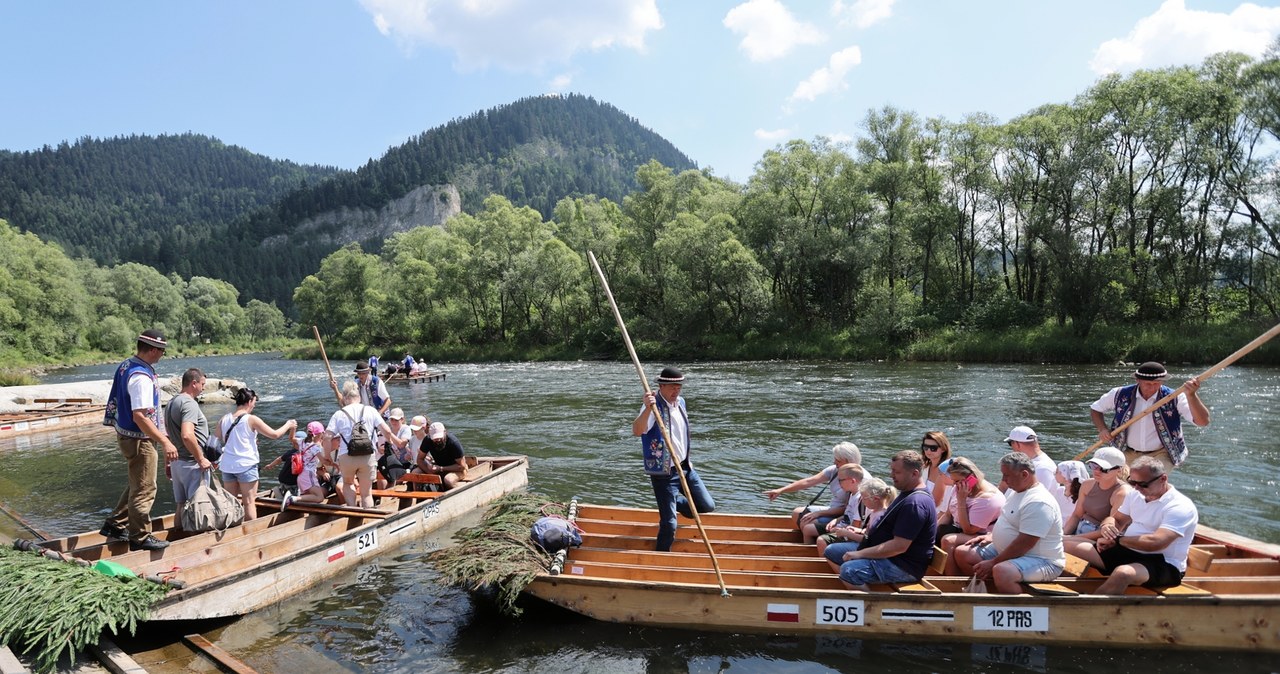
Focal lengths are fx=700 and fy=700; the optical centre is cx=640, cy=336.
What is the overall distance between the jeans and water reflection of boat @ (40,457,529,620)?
4232mm

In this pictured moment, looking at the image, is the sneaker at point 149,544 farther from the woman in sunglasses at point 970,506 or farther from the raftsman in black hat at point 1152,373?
the raftsman in black hat at point 1152,373

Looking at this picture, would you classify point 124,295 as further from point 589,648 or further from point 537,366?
point 589,648

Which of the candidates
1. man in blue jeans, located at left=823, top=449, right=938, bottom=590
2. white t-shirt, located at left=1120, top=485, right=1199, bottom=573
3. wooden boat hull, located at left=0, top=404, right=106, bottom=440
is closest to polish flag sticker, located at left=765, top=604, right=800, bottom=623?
man in blue jeans, located at left=823, top=449, right=938, bottom=590

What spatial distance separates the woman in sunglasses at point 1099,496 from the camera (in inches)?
277

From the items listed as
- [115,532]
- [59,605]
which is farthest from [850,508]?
[115,532]

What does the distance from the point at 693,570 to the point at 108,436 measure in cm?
2204

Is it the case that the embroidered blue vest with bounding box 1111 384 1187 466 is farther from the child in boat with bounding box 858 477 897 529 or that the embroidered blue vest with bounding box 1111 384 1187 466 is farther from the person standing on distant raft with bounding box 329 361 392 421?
the person standing on distant raft with bounding box 329 361 392 421

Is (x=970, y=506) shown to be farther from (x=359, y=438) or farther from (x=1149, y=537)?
(x=359, y=438)

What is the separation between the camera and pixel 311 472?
1056 cm

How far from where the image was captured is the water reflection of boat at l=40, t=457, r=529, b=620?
7.32 metres

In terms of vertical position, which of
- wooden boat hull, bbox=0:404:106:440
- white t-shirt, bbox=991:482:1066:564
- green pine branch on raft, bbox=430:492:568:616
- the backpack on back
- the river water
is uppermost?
the backpack on back

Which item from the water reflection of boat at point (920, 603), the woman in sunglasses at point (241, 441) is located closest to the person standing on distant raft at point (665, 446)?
the water reflection of boat at point (920, 603)

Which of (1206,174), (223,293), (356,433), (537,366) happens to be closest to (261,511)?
(356,433)

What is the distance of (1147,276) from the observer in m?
37.3
